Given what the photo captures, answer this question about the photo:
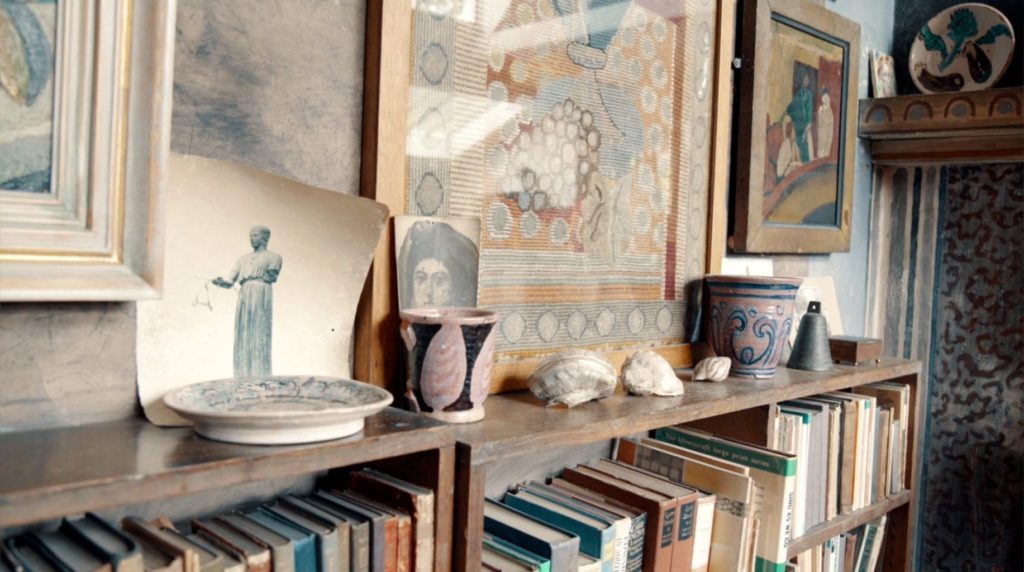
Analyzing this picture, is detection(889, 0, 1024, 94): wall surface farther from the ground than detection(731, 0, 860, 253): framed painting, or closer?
farther from the ground

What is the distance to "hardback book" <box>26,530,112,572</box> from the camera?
0.78m

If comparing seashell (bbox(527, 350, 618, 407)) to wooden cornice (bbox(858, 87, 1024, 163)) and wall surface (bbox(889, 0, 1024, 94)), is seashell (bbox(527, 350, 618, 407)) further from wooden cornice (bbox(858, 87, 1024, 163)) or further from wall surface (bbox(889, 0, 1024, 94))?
wall surface (bbox(889, 0, 1024, 94))

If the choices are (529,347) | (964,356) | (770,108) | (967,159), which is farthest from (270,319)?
(964,356)

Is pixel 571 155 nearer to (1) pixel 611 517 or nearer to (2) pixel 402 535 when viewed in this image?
(1) pixel 611 517

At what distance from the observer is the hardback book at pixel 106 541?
77cm

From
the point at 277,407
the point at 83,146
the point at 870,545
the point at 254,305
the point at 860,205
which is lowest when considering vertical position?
the point at 870,545

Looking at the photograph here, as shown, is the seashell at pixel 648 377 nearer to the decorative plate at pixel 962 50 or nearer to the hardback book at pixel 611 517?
the hardback book at pixel 611 517

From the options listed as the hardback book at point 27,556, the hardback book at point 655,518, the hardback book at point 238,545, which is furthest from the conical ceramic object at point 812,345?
the hardback book at point 27,556

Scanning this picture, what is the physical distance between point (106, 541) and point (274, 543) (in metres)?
0.17

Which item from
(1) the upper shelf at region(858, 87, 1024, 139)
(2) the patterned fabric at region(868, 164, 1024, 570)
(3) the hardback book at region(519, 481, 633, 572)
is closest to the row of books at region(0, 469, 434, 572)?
(3) the hardback book at region(519, 481, 633, 572)

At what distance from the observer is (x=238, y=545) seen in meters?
0.91

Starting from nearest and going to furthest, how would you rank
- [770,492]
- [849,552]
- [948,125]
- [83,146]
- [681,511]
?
[83,146] < [681,511] < [770,492] < [849,552] < [948,125]

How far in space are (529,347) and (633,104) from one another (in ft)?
1.72

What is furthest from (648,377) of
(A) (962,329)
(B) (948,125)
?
(A) (962,329)
